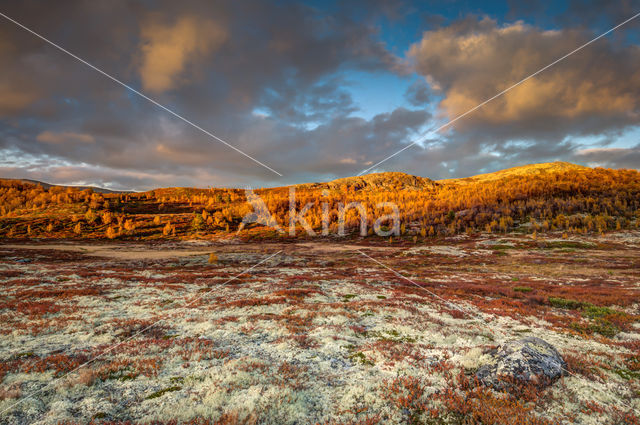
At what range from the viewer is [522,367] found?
8.26 meters

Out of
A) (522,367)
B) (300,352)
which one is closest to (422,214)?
(522,367)

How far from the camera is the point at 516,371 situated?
817 centimetres

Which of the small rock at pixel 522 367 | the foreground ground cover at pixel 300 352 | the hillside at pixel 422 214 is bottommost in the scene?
the foreground ground cover at pixel 300 352

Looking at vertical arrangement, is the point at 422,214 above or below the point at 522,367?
above

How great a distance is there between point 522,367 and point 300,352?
8.04m

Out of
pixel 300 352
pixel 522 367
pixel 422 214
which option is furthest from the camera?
pixel 422 214

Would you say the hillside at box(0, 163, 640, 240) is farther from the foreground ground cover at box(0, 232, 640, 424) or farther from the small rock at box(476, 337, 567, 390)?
the small rock at box(476, 337, 567, 390)

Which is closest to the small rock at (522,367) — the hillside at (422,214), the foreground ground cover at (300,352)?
the foreground ground cover at (300,352)

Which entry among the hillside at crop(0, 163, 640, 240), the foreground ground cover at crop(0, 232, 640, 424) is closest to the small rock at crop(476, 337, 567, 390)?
the foreground ground cover at crop(0, 232, 640, 424)

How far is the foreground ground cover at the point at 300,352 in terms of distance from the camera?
6.98m

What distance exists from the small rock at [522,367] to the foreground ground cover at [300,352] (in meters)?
0.31

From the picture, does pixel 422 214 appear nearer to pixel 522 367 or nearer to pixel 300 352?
pixel 522 367

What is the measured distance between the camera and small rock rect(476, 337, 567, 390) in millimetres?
8000

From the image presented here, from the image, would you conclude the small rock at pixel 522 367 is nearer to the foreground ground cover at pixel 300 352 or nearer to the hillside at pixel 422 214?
the foreground ground cover at pixel 300 352
